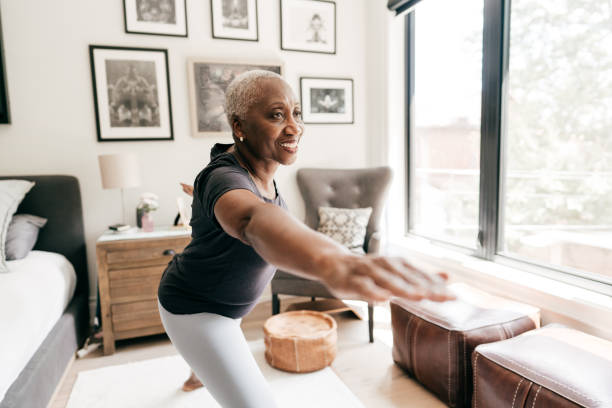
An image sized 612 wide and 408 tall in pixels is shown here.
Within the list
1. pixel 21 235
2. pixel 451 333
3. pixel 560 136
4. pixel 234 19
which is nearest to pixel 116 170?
pixel 21 235

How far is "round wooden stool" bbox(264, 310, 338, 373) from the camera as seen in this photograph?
212cm

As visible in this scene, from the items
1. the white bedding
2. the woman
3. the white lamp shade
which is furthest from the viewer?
the white lamp shade

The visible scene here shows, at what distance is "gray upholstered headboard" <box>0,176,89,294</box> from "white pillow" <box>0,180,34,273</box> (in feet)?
0.39

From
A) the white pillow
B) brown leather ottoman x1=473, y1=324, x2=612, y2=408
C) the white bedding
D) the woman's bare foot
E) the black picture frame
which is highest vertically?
the black picture frame

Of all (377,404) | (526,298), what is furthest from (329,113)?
(377,404)

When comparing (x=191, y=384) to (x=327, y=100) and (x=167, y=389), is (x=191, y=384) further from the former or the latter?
(x=327, y=100)

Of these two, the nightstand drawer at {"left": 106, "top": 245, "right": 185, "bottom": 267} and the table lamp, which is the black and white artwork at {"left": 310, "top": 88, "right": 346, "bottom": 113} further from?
the nightstand drawer at {"left": 106, "top": 245, "right": 185, "bottom": 267}

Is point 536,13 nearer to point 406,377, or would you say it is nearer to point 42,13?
point 406,377

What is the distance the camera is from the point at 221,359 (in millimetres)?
1030

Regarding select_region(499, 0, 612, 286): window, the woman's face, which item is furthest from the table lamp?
select_region(499, 0, 612, 286): window

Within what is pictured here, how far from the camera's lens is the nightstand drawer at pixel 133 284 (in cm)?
242

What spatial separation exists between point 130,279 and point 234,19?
216cm

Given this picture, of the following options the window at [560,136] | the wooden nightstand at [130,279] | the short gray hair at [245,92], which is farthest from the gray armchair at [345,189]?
the short gray hair at [245,92]

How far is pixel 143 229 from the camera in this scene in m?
2.66
